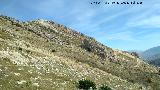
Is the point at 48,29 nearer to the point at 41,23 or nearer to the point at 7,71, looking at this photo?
the point at 41,23

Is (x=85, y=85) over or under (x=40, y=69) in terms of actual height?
under

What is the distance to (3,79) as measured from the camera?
37219 mm

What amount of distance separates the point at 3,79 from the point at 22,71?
6.70 m

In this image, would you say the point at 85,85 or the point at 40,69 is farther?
the point at 40,69

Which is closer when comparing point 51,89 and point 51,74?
point 51,89

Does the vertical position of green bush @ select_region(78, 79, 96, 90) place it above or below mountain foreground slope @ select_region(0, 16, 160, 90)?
below

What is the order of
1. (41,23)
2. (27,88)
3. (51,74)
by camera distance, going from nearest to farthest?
(27,88)
(51,74)
(41,23)

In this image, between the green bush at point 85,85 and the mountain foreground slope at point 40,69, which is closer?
the mountain foreground slope at point 40,69

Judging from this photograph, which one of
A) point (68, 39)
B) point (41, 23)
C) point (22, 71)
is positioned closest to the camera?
point (22, 71)

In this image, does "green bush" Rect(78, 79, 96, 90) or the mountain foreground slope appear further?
"green bush" Rect(78, 79, 96, 90)

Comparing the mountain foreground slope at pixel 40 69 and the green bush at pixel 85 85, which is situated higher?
the mountain foreground slope at pixel 40 69

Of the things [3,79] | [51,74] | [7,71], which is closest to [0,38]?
[51,74]

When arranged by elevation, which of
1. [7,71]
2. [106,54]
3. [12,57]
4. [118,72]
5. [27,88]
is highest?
[106,54]

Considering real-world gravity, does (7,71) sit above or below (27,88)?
above
